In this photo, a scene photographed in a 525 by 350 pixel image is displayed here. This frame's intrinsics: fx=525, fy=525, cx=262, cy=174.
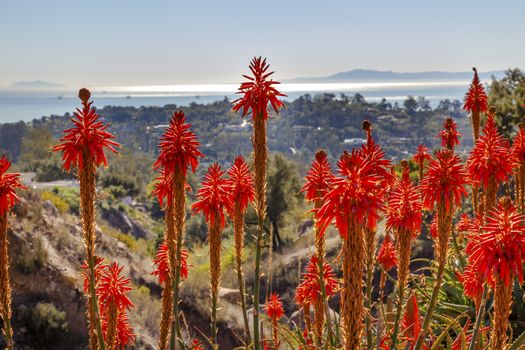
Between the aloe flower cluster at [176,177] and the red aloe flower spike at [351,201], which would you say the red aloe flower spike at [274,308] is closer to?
the aloe flower cluster at [176,177]

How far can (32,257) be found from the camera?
12023 millimetres

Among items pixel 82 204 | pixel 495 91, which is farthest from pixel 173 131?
pixel 495 91

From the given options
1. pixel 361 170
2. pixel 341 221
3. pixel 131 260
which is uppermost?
pixel 361 170

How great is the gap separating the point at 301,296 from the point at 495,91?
2713cm

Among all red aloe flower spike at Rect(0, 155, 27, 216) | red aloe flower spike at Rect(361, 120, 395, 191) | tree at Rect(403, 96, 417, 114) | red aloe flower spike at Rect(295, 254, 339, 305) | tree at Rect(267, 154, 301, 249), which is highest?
tree at Rect(403, 96, 417, 114)

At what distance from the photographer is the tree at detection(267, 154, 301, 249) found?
3262 cm

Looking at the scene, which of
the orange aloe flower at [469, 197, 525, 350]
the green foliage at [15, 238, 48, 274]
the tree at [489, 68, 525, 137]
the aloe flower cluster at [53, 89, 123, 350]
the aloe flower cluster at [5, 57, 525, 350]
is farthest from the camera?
the tree at [489, 68, 525, 137]

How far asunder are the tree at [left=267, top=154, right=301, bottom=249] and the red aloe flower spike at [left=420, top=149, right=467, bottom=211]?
29091 mm

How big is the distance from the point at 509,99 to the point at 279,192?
13.9 meters

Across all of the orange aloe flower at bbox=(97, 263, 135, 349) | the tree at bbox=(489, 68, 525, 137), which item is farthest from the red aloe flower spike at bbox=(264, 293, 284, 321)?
the tree at bbox=(489, 68, 525, 137)

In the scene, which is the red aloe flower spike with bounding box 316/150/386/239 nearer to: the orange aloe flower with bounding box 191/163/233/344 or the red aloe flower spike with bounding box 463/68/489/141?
the orange aloe flower with bounding box 191/163/233/344

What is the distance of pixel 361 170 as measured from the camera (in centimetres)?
234

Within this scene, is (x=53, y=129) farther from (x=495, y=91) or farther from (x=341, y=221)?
Result: (x=341, y=221)

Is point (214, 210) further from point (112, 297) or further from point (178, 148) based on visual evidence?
point (112, 297)
